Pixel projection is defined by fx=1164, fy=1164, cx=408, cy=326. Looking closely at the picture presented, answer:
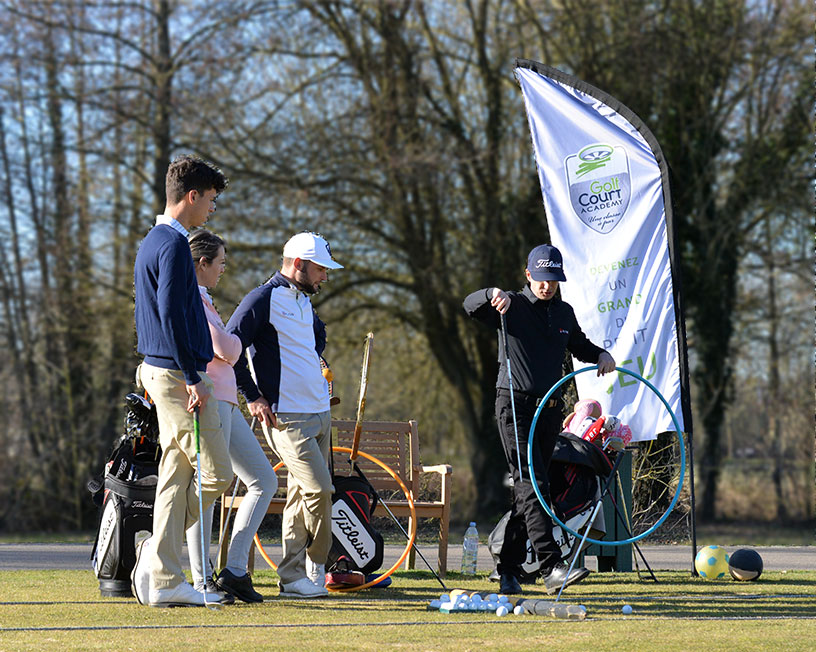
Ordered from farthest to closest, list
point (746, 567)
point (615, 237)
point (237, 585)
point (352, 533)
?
point (615, 237), point (746, 567), point (352, 533), point (237, 585)

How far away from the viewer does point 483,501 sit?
58.4ft

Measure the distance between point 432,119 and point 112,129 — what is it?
467 cm

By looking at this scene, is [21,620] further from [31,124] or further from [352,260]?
[31,124]

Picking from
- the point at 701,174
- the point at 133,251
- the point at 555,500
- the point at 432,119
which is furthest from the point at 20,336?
the point at 555,500

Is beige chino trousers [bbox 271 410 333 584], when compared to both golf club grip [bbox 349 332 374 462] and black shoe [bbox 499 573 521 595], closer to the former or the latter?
golf club grip [bbox 349 332 374 462]

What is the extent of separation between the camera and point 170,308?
5426 millimetres

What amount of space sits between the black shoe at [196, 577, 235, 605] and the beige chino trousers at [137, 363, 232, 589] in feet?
0.57

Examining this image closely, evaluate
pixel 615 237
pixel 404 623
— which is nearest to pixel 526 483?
pixel 404 623

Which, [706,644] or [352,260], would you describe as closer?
[706,644]

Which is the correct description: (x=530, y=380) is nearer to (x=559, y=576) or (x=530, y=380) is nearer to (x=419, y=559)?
(x=559, y=576)

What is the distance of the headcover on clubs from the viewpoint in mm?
6648

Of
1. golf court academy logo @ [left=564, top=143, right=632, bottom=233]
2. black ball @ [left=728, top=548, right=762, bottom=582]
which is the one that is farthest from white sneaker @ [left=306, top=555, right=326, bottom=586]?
golf court academy logo @ [left=564, top=143, right=632, bottom=233]

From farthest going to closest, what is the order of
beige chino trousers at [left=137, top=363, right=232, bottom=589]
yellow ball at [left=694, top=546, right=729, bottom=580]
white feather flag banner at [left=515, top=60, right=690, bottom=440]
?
white feather flag banner at [left=515, top=60, right=690, bottom=440]
yellow ball at [left=694, top=546, right=729, bottom=580]
beige chino trousers at [left=137, top=363, right=232, bottom=589]

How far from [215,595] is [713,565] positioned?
355cm
